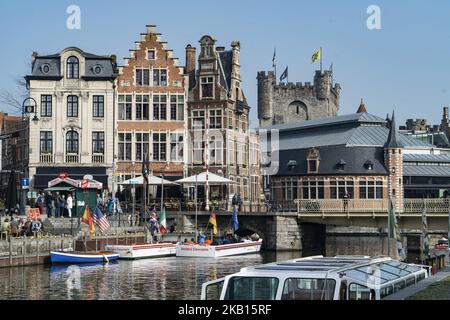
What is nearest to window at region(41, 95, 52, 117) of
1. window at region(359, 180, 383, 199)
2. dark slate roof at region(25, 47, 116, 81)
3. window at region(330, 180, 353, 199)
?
dark slate roof at region(25, 47, 116, 81)

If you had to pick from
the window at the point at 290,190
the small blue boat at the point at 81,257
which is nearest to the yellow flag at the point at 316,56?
the window at the point at 290,190

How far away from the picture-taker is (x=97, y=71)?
2763 inches

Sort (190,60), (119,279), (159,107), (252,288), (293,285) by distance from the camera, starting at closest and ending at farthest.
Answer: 1. (293,285)
2. (252,288)
3. (119,279)
4. (159,107)
5. (190,60)

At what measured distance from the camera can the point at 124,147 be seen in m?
70.2

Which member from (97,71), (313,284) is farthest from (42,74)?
(313,284)

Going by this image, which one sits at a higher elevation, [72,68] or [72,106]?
[72,68]

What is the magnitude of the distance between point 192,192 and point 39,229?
66.3ft

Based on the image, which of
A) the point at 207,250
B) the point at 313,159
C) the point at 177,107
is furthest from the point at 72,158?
the point at 313,159

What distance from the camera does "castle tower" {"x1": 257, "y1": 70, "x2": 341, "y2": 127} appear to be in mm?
122625

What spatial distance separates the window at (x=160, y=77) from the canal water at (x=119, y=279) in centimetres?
1968

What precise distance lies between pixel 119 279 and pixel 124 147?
28.9m

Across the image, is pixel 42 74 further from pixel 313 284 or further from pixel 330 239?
pixel 313 284

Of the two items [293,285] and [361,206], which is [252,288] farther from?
[361,206]

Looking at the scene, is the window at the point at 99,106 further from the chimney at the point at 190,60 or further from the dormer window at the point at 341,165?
the dormer window at the point at 341,165
